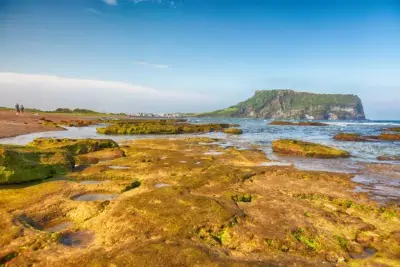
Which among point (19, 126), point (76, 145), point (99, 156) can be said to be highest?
point (19, 126)

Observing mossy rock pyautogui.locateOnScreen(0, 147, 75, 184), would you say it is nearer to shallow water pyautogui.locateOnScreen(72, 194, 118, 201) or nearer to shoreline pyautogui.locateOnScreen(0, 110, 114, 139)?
shallow water pyautogui.locateOnScreen(72, 194, 118, 201)

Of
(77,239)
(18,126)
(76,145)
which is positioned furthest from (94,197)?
(18,126)

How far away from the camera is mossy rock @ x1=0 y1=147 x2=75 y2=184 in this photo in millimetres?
13812

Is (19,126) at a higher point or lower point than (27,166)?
higher

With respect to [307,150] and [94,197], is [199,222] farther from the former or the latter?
[307,150]

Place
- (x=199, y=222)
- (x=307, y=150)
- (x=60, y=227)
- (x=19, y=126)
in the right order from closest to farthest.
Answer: (x=199, y=222)
(x=60, y=227)
(x=307, y=150)
(x=19, y=126)

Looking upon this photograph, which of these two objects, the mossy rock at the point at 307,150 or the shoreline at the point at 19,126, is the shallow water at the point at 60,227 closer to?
the mossy rock at the point at 307,150

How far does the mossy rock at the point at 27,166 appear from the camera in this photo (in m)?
13.8

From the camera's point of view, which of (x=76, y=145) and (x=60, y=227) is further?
(x=76, y=145)

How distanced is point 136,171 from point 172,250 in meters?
11.0

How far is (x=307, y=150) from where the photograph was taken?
92.7 feet

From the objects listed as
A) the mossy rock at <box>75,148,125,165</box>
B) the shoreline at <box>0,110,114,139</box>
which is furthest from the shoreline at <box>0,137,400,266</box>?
the shoreline at <box>0,110,114,139</box>

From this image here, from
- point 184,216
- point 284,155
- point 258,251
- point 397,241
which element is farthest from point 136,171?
point 284,155

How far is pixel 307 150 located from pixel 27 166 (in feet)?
79.9
